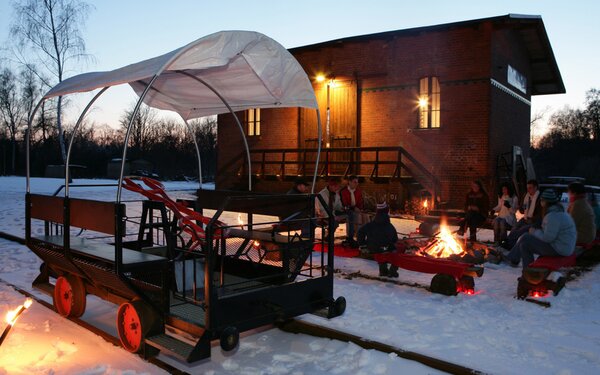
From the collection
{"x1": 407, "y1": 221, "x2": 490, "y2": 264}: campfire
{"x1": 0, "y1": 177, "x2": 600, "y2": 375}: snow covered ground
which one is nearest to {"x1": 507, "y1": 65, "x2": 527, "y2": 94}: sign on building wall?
{"x1": 407, "y1": 221, "x2": 490, "y2": 264}: campfire

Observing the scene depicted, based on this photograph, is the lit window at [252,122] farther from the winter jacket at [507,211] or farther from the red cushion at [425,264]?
the red cushion at [425,264]

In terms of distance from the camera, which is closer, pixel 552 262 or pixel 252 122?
pixel 552 262

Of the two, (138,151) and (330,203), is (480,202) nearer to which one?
(330,203)

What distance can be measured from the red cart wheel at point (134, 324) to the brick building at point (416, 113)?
1481 cm

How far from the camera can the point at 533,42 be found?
22.1m

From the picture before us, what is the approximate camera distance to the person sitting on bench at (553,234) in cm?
749

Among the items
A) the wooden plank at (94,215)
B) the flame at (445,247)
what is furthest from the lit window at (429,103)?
the wooden plank at (94,215)

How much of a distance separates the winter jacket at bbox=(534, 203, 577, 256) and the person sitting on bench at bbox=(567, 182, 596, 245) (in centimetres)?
170

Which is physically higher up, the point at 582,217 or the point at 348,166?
the point at 348,166

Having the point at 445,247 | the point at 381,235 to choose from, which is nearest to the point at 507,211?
the point at 445,247

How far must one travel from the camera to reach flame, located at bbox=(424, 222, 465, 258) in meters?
8.62

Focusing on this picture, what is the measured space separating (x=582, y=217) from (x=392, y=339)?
223 inches

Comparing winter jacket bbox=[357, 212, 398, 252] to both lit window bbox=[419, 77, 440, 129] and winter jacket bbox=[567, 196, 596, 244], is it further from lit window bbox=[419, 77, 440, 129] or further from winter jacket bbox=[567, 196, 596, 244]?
lit window bbox=[419, 77, 440, 129]

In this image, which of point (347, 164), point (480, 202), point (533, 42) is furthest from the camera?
point (533, 42)
